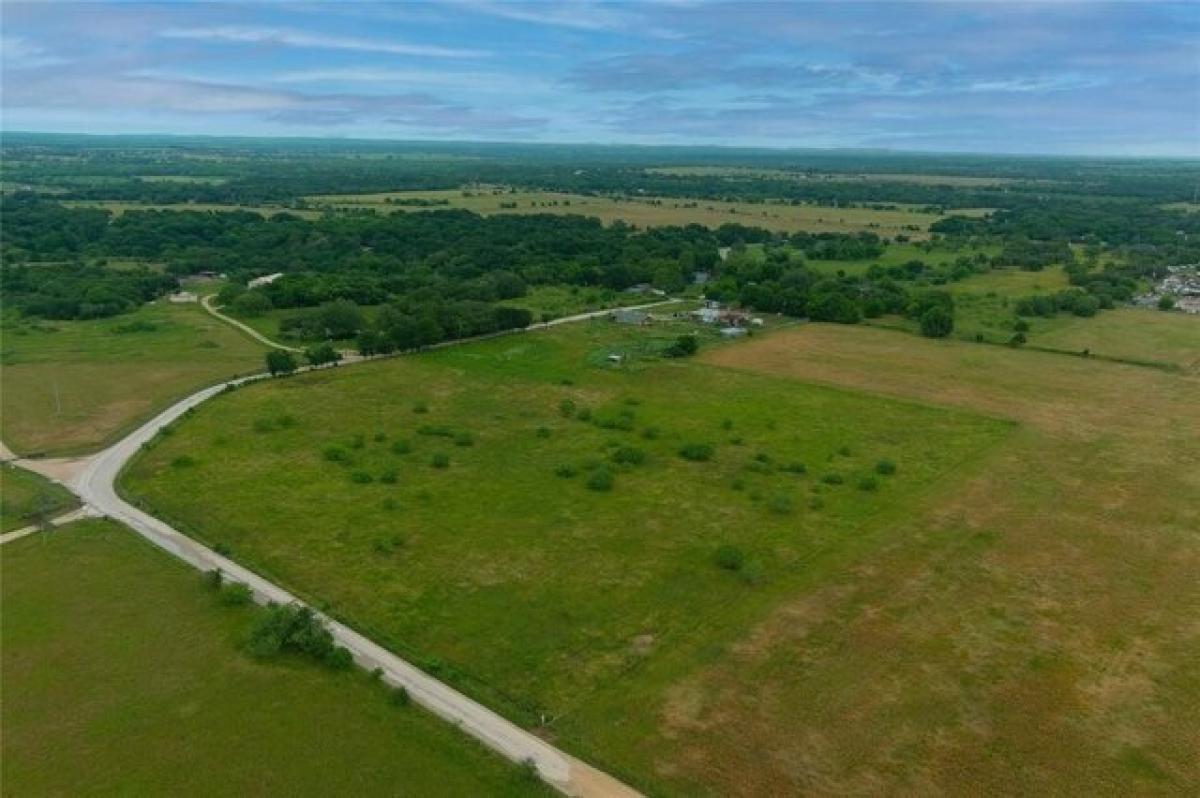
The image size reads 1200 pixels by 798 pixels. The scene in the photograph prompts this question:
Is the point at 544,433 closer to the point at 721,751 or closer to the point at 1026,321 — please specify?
the point at 721,751

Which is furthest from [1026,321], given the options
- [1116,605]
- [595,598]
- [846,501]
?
[595,598]

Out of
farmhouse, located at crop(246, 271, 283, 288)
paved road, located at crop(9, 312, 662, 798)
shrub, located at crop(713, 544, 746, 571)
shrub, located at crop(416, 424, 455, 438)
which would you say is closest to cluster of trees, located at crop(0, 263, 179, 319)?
farmhouse, located at crop(246, 271, 283, 288)

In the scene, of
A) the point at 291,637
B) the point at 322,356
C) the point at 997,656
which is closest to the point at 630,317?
the point at 322,356

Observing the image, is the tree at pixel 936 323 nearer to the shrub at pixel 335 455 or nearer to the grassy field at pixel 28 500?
the shrub at pixel 335 455

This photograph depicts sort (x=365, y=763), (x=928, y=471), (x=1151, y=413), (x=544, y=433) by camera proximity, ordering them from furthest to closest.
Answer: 1. (x=1151, y=413)
2. (x=544, y=433)
3. (x=928, y=471)
4. (x=365, y=763)

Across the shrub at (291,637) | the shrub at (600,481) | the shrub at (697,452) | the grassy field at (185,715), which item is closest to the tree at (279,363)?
the shrub at (600,481)

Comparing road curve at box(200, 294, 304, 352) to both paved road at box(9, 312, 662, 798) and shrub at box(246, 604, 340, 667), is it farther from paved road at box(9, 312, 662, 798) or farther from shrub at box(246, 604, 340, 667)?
shrub at box(246, 604, 340, 667)

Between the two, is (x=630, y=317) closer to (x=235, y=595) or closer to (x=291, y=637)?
(x=235, y=595)
